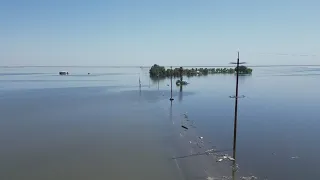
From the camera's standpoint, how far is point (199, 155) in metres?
17.0

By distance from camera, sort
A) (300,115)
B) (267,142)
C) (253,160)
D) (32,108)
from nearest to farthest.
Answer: (253,160) < (267,142) < (300,115) < (32,108)

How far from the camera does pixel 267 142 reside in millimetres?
19531

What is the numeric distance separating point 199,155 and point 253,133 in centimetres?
675

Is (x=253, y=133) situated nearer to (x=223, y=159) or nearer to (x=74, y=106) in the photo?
(x=223, y=159)

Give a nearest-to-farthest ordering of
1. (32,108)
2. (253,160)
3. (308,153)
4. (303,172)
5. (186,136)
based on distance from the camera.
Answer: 1. (303,172)
2. (253,160)
3. (308,153)
4. (186,136)
5. (32,108)

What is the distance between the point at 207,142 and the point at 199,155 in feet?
9.60

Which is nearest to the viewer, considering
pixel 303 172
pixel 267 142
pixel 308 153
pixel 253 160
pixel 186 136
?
pixel 303 172

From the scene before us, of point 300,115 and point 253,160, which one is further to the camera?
point 300,115

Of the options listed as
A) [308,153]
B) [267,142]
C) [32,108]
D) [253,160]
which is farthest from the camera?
[32,108]

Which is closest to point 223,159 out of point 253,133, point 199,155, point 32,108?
point 199,155

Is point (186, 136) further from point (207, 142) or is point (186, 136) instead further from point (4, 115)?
point (4, 115)

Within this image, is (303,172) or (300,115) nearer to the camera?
(303,172)

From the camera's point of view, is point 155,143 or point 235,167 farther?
point 155,143

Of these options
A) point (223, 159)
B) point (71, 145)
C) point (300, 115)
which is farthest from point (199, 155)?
point (300, 115)
